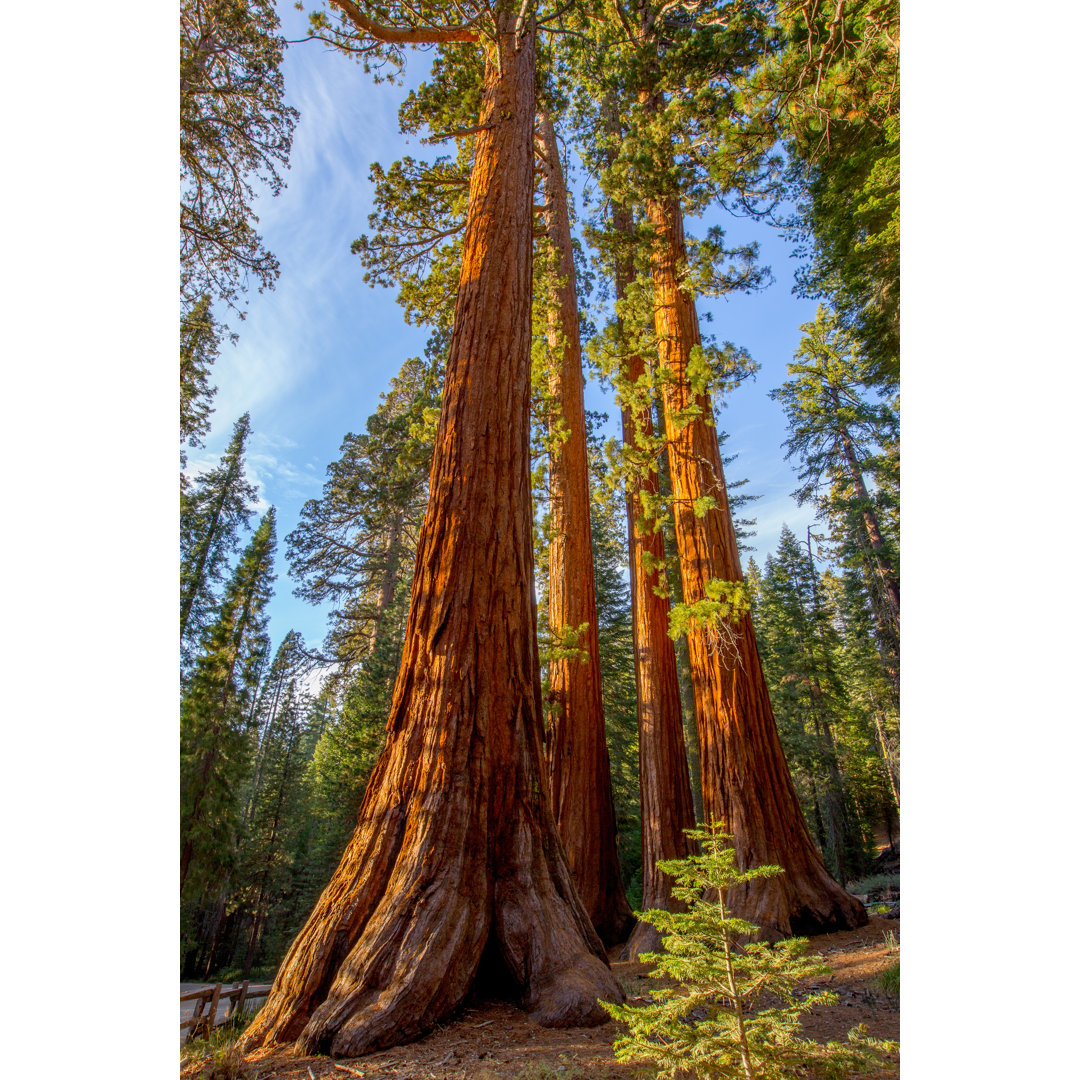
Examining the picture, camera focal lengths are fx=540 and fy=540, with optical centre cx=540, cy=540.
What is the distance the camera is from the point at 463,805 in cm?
288

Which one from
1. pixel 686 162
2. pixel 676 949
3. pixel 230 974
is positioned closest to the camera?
pixel 676 949

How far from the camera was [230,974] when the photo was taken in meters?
20.5

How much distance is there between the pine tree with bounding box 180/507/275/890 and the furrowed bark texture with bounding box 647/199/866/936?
15.5m

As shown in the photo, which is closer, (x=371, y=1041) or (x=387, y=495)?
(x=371, y=1041)

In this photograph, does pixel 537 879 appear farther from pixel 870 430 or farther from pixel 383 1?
pixel 870 430

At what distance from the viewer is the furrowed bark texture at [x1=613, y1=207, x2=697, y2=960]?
6.72 metres

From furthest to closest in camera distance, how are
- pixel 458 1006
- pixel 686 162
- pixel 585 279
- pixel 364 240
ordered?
1. pixel 585 279
2. pixel 686 162
3. pixel 364 240
4. pixel 458 1006

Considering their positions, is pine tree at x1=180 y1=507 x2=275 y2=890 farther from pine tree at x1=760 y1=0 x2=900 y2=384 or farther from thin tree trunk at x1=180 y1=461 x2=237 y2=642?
pine tree at x1=760 y1=0 x2=900 y2=384

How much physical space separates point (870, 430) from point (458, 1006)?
13961mm

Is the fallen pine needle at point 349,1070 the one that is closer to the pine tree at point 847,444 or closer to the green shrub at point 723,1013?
the green shrub at point 723,1013

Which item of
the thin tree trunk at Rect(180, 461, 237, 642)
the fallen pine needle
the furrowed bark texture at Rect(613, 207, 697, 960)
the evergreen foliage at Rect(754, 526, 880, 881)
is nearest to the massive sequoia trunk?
the fallen pine needle

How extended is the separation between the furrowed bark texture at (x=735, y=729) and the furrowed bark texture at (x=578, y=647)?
164 centimetres

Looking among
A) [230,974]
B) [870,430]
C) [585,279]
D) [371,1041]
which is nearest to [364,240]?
[585,279]

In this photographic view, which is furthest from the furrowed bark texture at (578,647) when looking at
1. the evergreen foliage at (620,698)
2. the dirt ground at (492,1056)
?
the evergreen foliage at (620,698)
